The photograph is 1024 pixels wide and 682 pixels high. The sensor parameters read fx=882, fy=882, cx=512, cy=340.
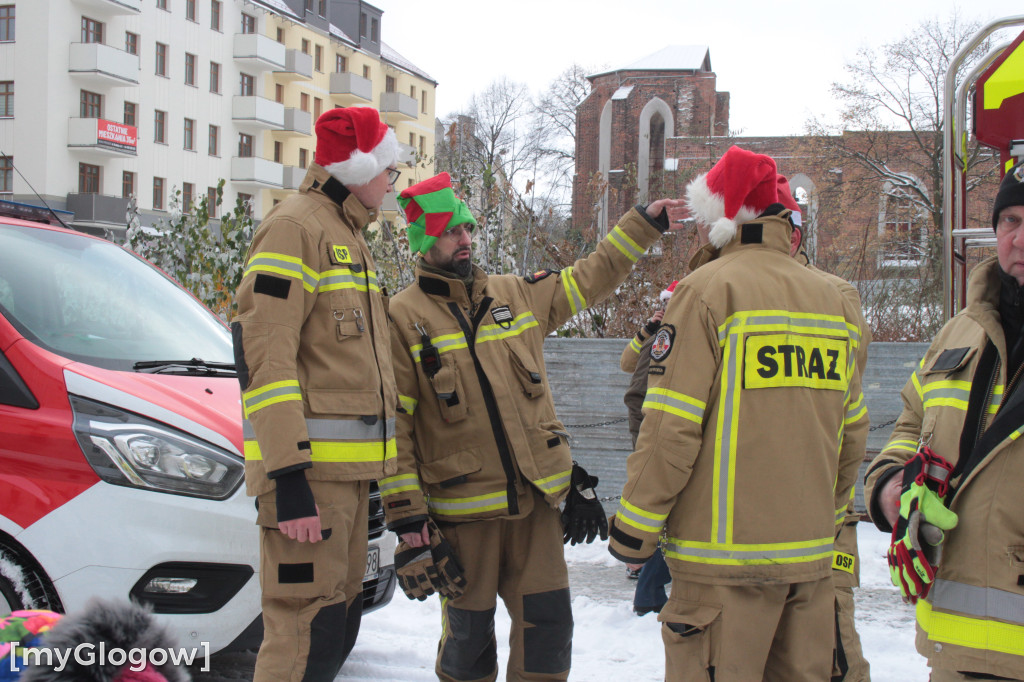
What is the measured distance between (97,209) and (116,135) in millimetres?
3308

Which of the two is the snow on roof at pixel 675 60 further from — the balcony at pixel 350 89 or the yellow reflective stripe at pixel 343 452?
the yellow reflective stripe at pixel 343 452

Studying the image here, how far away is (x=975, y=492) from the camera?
220 centimetres

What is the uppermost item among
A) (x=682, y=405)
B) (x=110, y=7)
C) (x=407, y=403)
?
(x=110, y=7)

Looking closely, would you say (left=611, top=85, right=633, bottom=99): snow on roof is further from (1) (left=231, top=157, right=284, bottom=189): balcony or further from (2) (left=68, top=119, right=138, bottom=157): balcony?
(2) (left=68, top=119, right=138, bottom=157): balcony

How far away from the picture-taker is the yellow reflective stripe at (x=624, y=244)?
12.1ft

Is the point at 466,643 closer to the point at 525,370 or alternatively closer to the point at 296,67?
the point at 525,370

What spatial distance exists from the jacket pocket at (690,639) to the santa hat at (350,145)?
1.88 meters

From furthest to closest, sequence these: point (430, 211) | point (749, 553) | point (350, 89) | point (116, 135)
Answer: point (350, 89) → point (116, 135) → point (430, 211) → point (749, 553)

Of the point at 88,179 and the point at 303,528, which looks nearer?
the point at 303,528

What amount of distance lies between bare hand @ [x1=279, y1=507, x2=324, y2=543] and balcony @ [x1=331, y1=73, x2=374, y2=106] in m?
48.8

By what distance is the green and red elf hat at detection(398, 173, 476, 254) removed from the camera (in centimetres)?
359

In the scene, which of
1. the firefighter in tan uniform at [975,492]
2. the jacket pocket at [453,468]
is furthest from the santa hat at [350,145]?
the firefighter in tan uniform at [975,492]

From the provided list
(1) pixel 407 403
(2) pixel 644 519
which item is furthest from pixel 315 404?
(2) pixel 644 519

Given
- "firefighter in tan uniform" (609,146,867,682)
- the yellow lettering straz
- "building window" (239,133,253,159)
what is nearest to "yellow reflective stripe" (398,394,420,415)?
"firefighter in tan uniform" (609,146,867,682)
